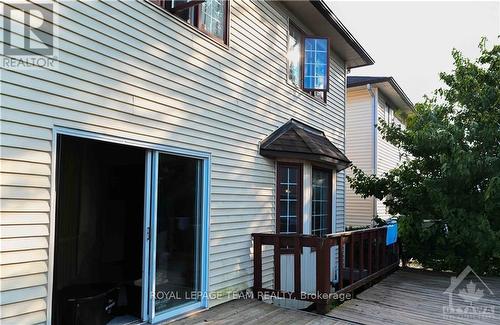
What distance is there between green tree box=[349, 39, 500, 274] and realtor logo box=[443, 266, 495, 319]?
1.56 feet

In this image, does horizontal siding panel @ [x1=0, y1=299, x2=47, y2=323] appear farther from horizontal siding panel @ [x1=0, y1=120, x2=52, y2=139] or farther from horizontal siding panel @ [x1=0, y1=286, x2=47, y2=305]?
horizontal siding panel @ [x1=0, y1=120, x2=52, y2=139]

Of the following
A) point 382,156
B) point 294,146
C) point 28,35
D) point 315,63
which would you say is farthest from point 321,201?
point 382,156

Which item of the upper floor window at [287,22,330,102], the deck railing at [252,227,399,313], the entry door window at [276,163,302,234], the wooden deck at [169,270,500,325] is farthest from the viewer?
the upper floor window at [287,22,330,102]

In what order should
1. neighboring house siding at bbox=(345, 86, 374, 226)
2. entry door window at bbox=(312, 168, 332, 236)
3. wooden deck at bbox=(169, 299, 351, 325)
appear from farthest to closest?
neighboring house siding at bbox=(345, 86, 374, 226)
entry door window at bbox=(312, 168, 332, 236)
wooden deck at bbox=(169, 299, 351, 325)

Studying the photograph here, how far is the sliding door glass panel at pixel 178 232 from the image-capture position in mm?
4406

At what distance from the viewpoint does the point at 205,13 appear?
525 centimetres

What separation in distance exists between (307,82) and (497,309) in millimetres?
4719

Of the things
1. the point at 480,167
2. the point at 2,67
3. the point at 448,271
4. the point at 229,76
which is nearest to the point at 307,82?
the point at 229,76

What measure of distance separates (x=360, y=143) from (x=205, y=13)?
1038cm

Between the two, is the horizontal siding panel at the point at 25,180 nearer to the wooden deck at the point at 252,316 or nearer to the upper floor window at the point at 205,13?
the wooden deck at the point at 252,316

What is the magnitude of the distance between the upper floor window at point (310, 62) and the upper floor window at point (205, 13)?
7.63 ft

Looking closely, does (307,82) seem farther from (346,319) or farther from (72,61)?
(72,61)

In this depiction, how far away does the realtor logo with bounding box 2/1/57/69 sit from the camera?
3.02 metres

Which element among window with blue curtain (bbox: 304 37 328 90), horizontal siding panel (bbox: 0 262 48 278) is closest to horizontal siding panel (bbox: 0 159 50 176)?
horizontal siding panel (bbox: 0 262 48 278)
